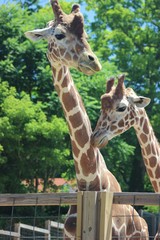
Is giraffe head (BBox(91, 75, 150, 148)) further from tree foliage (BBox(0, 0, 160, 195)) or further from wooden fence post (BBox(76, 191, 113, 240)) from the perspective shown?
tree foliage (BBox(0, 0, 160, 195))

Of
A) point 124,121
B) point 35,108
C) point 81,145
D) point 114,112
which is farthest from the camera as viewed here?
point 35,108

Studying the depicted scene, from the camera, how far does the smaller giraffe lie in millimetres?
8836

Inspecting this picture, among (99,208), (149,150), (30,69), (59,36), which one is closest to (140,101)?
Result: (149,150)

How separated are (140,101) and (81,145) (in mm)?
1372

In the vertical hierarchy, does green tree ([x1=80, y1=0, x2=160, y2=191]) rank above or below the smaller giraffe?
above

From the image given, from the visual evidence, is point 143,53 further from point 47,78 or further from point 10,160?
point 10,160

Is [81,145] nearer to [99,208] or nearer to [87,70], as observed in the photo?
[87,70]

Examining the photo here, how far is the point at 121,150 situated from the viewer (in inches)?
874

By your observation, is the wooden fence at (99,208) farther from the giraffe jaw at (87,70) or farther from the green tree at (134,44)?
the green tree at (134,44)

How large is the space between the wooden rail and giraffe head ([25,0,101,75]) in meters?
2.51

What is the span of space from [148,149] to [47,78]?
430 inches

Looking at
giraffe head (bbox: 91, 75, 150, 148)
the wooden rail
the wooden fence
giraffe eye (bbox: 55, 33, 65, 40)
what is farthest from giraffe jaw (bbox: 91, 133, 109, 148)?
the wooden fence

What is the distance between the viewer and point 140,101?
9438mm

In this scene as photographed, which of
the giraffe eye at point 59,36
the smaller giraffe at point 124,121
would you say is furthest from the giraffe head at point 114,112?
the giraffe eye at point 59,36
